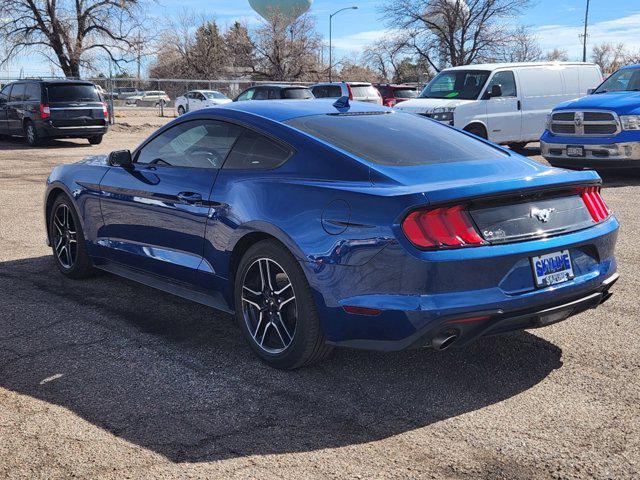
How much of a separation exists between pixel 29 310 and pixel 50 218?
139 cm

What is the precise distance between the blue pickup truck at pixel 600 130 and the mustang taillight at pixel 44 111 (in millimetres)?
13141

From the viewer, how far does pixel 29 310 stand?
215 inches

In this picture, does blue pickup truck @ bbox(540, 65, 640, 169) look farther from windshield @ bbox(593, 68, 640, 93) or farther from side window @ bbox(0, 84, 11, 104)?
side window @ bbox(0, 84, 11, 104)

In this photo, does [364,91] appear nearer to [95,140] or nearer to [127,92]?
[95,140]

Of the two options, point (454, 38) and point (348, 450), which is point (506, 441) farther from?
point (454, 38)

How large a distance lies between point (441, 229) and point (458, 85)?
1326 cm

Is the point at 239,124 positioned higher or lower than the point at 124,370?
higher

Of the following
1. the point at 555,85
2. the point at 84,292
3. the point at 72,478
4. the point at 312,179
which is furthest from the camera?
the point at 555,85

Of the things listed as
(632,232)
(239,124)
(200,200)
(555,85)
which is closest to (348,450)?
(200,200)

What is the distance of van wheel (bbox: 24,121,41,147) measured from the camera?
2041 cm

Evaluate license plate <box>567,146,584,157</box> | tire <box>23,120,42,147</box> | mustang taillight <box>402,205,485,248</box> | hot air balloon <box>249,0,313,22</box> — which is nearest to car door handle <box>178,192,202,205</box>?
mustang taillight <box>402,205,485,248</box>

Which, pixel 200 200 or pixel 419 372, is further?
pixel 200 200

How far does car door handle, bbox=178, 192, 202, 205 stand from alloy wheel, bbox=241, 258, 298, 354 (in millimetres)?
645

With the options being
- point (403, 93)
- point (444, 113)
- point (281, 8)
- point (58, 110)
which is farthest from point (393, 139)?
point (281, 8)
